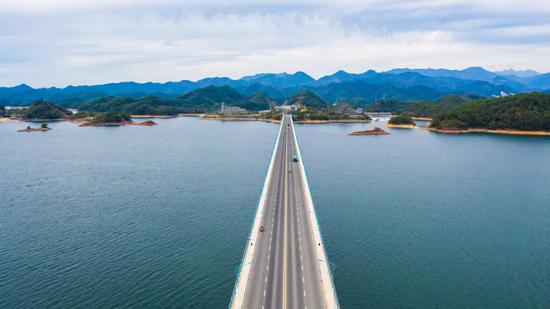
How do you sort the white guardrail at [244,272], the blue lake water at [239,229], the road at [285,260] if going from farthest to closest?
1. the blue lake water at [239,229]
2. the road at [285,260]
3. the white guardrail at [244,272]

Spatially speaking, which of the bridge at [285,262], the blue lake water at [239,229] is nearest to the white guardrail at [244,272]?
the bridge at [285,262]

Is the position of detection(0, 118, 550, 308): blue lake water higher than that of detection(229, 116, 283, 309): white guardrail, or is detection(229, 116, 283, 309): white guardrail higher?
detection(229, 116, 283, 309): white guardrail

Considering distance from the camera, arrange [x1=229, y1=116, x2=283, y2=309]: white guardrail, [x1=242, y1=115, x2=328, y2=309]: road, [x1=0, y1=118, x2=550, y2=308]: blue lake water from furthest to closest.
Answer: [x1=0, y1=118, x2=550, y2=308]: blue lake water < [x1=242, y1=115, x2=328, y2=309]: road < [x1=229, y1=116, x2=283, y2=309]: white guardrail

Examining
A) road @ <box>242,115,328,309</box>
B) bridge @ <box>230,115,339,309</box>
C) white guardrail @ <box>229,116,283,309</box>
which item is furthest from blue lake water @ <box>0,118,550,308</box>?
road @ <box>242,115,328,309</box>

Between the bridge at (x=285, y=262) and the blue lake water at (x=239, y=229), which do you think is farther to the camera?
the blue lake water at (x=239, y=229)

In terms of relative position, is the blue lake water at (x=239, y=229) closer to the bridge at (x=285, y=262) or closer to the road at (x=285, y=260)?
the bridge at (x=285, y=262)

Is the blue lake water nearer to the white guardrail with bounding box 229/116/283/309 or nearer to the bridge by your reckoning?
the white guardrail with bounding box 229/116/283/309

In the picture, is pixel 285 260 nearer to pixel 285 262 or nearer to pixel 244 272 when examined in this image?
pixel 285 262
